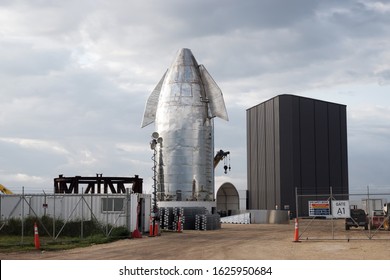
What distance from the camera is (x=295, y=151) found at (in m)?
70.1

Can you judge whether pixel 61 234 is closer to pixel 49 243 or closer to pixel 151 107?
pixel 49 243

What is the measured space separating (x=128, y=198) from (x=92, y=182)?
1817cm

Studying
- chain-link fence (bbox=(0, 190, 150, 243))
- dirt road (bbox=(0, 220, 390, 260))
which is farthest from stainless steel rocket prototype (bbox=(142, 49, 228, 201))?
dirt road (bbox=(0, 220, 390, 260))

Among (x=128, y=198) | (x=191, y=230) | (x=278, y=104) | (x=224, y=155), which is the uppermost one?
(x=278, y=104)

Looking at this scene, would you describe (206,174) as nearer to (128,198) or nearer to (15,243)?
(128,198)

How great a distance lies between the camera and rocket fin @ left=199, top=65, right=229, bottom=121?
48688mm

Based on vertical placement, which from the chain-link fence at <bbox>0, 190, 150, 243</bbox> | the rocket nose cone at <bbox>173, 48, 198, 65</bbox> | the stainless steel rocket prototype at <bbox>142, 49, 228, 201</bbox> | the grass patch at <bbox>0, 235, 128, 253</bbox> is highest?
the rocket nose cone at <bbox>173, 48, 198, 65</bbox>

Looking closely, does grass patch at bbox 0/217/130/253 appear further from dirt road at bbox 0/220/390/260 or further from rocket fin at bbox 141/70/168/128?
rocket fin at bbox 141/70/168/128

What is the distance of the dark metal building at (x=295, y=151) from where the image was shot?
6969 centimetres

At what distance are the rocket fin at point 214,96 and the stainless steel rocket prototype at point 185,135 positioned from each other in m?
0.09

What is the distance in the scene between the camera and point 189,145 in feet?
152

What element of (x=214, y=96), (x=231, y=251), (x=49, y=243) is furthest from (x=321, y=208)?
(x=214, y=96)

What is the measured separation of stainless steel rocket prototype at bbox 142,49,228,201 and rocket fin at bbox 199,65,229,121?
9cm

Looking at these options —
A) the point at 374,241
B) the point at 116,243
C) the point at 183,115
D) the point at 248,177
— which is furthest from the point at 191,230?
the point at 248,177
